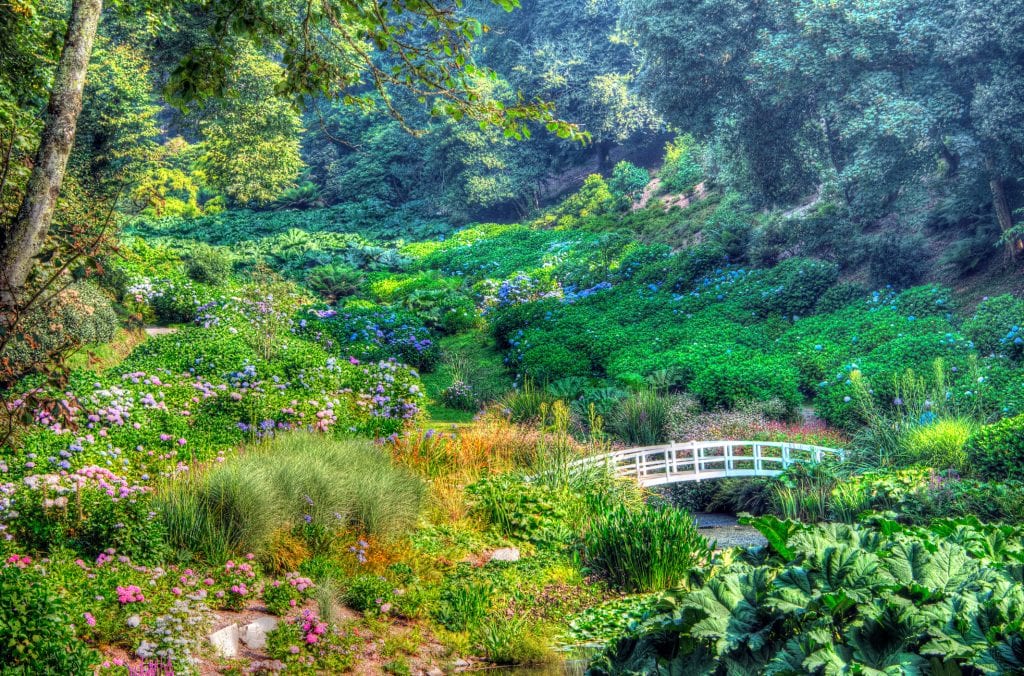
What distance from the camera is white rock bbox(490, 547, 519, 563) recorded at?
7.99 meters

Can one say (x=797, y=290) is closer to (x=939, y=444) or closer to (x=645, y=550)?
(x=939, y=444)

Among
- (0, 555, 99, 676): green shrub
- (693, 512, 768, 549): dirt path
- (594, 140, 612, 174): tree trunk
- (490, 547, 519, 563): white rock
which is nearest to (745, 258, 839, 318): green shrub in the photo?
(693, 512, 768, 549): dirt path

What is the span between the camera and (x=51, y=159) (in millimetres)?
4176

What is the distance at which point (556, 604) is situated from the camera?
23.8ft

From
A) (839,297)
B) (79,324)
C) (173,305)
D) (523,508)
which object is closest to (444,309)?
(173,305)

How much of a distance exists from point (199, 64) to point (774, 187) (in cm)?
1822

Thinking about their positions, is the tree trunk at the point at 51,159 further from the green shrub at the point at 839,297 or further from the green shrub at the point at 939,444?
the green shrub at the point at 839,297

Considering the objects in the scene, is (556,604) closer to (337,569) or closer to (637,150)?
(337,569)

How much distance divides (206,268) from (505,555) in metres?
15.2

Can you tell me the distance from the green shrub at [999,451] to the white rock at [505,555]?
5558 millimetres

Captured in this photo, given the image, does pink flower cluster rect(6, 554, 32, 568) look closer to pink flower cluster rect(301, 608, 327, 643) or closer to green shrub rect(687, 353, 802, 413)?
pink flower cluster rect(301, 608, 327, 643)

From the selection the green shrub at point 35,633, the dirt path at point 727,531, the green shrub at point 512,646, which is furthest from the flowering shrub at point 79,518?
the dirt path at point 727,531

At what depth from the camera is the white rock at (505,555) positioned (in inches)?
314

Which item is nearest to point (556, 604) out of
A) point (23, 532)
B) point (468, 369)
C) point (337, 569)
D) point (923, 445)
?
point (337, 569)
